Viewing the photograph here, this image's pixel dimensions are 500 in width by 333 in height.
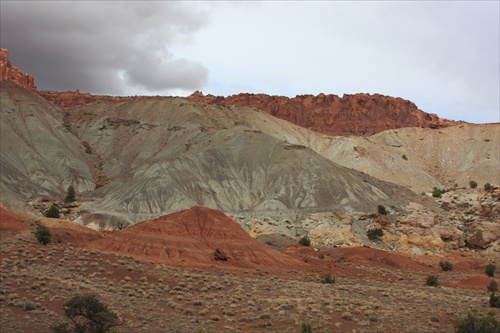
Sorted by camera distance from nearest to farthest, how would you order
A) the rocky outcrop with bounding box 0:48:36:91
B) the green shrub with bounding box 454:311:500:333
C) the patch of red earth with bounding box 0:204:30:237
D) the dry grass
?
the green shrub with bounding box 454:311:500:333 → the dry grass → the patch of red earth with bounding box 0:204:30:237 → the rocky outcrop with bounding box 0:48:36:91

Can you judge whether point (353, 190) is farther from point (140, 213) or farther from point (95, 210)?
point (95, 210)

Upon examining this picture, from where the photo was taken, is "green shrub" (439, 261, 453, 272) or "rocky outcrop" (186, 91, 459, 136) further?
"rocky outcrop" (186, 91, 459, 136)

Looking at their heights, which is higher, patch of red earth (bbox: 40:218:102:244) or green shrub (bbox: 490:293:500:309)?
patch of red earth (bbox: 40:218:102:244)

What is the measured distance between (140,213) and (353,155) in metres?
60.8

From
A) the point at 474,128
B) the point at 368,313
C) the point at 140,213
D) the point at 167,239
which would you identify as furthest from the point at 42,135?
the point at 474,128

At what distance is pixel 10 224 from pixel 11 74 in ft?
371

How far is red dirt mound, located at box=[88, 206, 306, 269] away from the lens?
3691 cm

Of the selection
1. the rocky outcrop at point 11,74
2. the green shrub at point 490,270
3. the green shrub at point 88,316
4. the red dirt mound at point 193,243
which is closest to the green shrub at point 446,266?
the green shrub at point 490,270

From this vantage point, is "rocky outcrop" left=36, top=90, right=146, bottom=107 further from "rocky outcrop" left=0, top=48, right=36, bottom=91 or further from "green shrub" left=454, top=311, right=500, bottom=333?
"green shrub" left=454, top=311, right=500, bottom=333

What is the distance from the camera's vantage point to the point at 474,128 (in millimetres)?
128750

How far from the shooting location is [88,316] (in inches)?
778

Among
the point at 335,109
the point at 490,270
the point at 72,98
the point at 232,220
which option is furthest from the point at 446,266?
the point at 335,109

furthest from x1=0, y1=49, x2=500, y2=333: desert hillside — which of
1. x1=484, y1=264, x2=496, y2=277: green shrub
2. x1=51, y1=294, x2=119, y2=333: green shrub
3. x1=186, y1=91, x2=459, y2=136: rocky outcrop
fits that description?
x1=186, y1=91, x2=459, y2=136: rocky outcrop

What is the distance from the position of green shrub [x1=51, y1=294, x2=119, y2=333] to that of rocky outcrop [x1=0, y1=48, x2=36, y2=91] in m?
117
